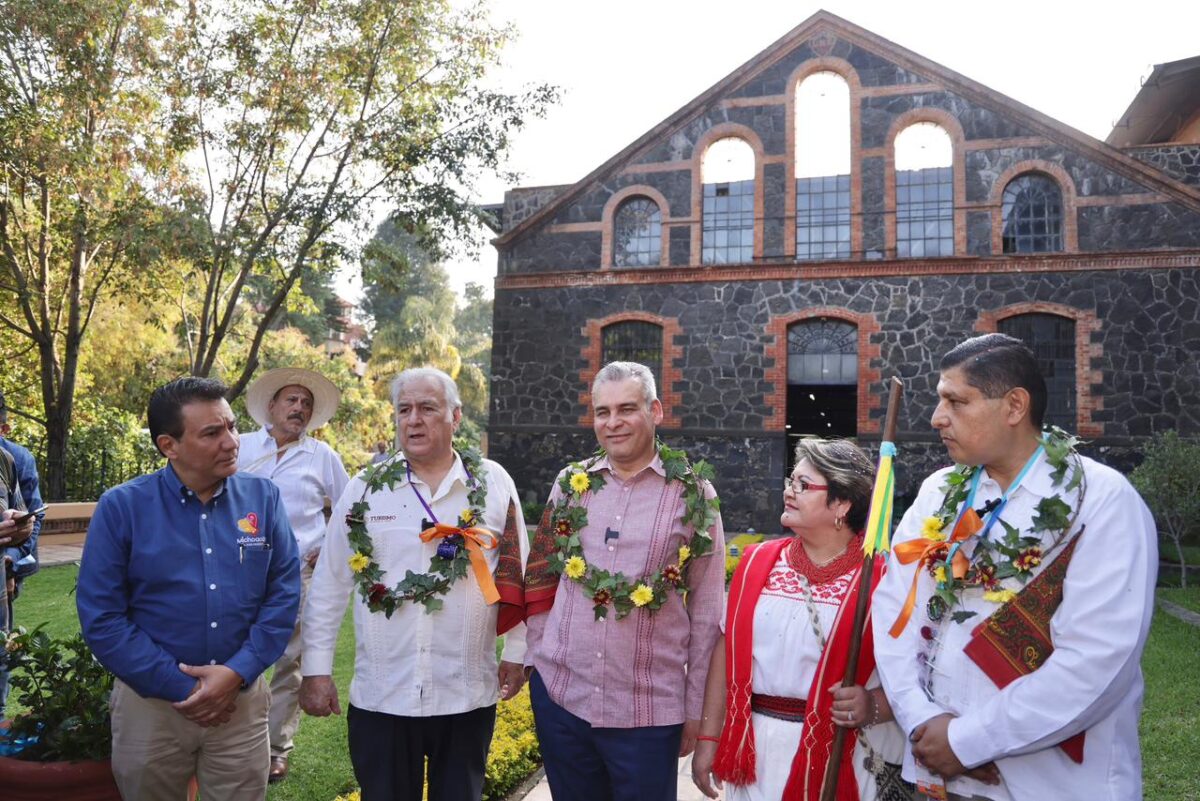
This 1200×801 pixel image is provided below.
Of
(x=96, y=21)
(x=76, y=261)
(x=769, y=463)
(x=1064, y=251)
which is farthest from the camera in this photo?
(x=769, y=463)

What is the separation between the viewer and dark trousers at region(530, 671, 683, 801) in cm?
276

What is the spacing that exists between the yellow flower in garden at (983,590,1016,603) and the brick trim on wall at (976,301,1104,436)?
1431 centimetres

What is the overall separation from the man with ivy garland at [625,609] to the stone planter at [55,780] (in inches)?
65.1

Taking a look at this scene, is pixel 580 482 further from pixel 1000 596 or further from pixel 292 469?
pixel 292 469

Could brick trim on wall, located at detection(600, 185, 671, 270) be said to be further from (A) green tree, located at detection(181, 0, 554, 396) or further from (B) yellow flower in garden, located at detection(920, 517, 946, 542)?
(B) yellow flower in garden, located at detection(920, 517, 946, 542)

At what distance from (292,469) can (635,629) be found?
2.82 m

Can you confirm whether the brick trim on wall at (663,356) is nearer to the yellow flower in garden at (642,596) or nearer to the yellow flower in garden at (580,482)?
the yellow flower in garden at (580,482)

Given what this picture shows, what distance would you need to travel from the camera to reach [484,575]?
319cm

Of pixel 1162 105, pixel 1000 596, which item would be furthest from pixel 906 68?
pixel 1000 596

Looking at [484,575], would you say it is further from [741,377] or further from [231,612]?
[741,377]

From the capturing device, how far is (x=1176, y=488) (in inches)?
464

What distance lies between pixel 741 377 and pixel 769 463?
1.90 m

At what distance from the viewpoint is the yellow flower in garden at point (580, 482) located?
10.1ft

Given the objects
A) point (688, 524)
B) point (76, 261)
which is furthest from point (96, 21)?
point (688, 524)
